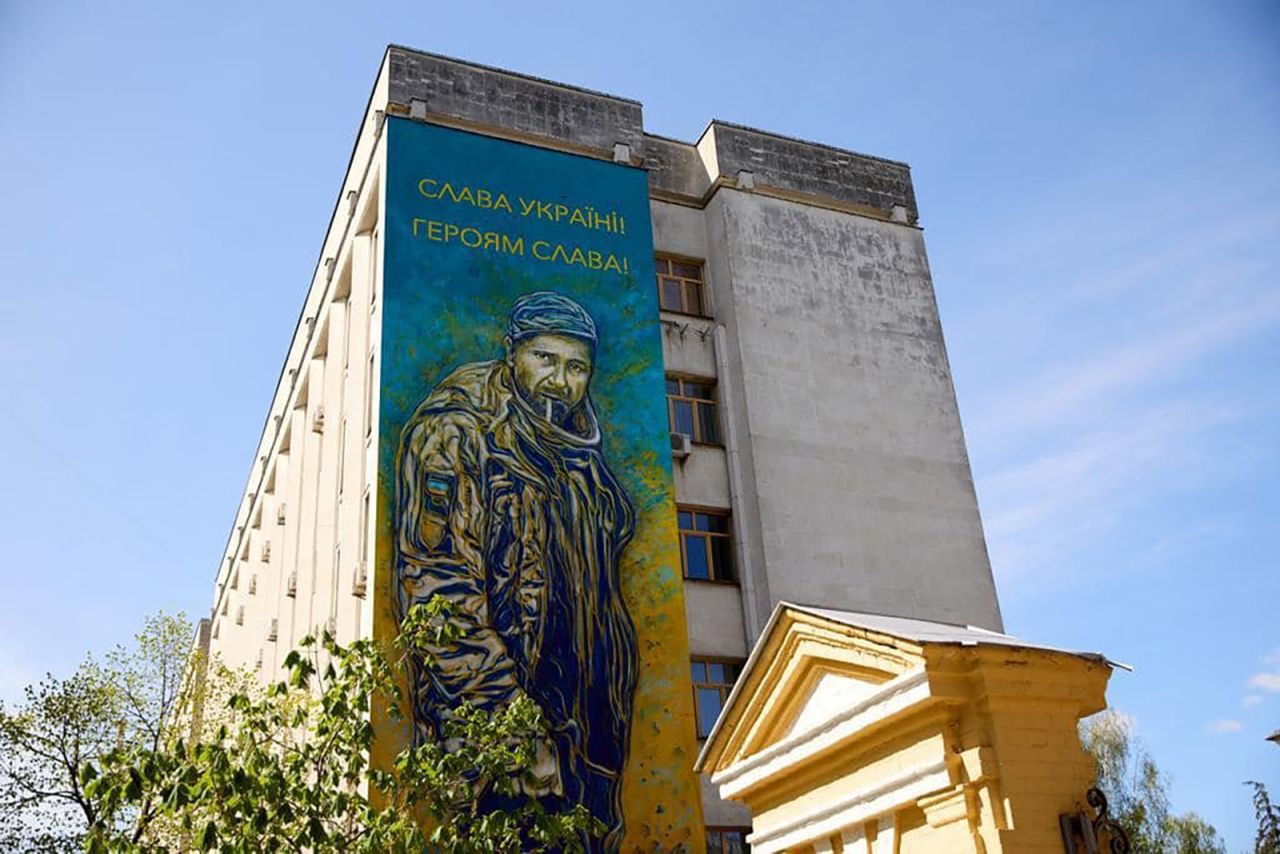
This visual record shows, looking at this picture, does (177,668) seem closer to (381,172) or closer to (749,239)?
(381,172)

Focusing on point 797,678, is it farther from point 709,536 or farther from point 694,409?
point 694,409

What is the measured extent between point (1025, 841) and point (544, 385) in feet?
54.4

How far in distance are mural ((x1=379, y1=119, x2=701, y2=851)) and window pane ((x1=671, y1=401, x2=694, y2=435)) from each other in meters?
1.35

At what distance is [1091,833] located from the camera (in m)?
7.59

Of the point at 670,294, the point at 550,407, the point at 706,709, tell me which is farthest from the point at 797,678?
the point at 670,294

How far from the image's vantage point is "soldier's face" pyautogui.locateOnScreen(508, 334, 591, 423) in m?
23.1

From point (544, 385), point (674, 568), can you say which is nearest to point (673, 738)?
point (674, 568)

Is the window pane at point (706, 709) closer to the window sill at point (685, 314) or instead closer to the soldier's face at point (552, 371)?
the soldier's face at point (552, 371)

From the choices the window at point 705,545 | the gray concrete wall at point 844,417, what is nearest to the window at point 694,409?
the gray concrete wall at point 844,417

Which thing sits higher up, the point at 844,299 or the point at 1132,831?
the point at 844,299

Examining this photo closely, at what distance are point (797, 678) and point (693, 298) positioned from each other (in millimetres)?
18478

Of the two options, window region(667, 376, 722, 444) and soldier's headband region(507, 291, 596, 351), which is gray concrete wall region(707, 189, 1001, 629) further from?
soldier's headband region(507, 291, 596, 351)

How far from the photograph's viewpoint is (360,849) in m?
12.3

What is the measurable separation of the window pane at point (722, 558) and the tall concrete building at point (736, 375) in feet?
0.15
